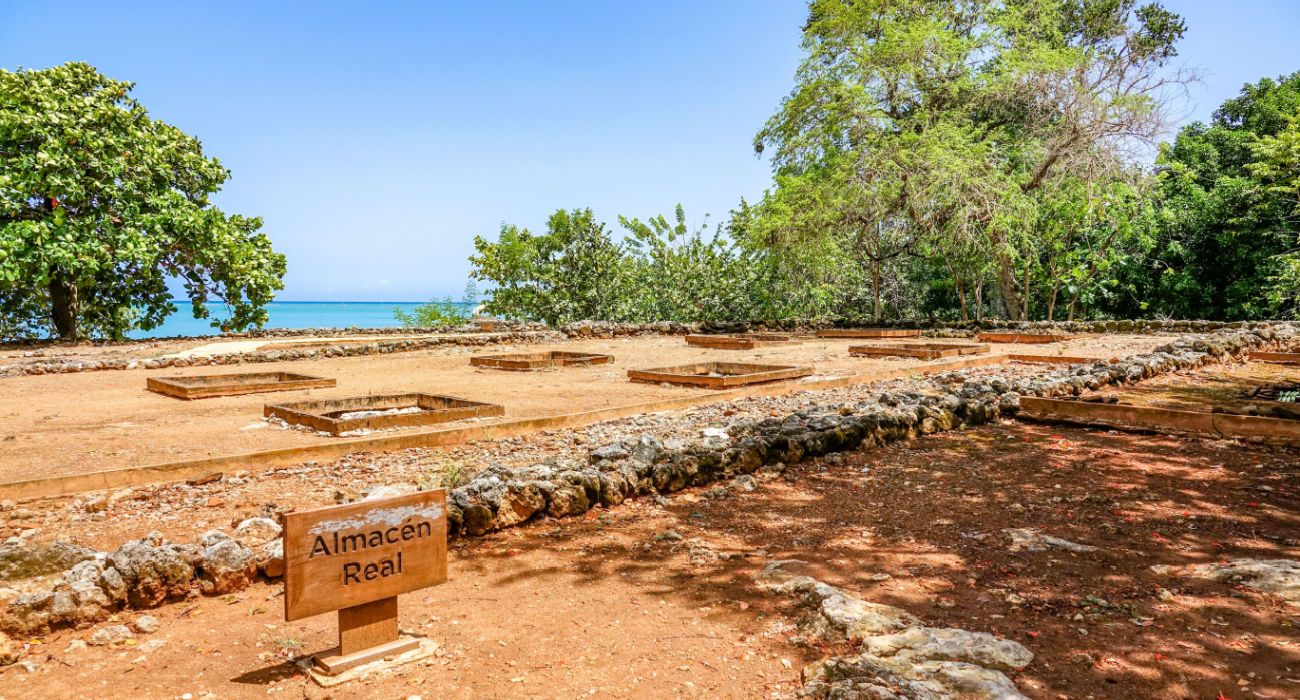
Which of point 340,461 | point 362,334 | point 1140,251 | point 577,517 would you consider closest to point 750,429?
point 577,517

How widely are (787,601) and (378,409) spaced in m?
6.35

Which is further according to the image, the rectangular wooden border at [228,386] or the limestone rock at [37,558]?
the rectangular wooden border at [228,386]

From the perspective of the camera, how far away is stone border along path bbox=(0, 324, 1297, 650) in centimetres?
311

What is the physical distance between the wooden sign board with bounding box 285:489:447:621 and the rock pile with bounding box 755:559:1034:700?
142 cm

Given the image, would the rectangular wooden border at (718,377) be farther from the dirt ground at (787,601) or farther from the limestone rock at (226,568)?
the limestone rock at (226,568)

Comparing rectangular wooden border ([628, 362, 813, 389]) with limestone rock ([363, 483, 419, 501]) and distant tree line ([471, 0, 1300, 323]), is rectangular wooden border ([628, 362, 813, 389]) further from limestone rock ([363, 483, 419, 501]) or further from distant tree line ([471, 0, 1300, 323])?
distant tree line ([471, 0, 1300, 323])

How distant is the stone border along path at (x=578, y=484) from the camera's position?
3.11m

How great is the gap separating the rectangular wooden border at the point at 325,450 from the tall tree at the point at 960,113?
1287 cm

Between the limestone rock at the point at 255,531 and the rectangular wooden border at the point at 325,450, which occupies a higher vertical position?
the rectangular wooden border at the point at 325,450

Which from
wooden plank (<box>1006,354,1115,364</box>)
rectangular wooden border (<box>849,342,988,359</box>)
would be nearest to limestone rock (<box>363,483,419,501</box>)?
rectangular wooden border (<box>849,342,988,359</box>)

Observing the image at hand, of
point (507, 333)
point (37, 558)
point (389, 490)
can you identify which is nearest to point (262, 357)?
point (507, 333)

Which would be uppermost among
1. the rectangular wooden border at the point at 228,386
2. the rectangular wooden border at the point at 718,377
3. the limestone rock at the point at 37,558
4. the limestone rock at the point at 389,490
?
the rectangular wooden border at the point at 718,377

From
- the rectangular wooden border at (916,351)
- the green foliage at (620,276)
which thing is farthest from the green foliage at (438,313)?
the rectangular wooden border at (916,351)

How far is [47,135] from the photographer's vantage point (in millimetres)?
16359
